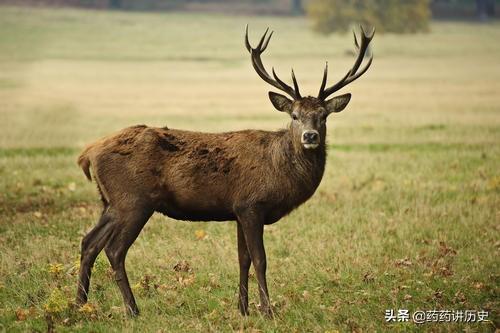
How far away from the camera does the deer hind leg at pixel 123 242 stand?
8.40 metres

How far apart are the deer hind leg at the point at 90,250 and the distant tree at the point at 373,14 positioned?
7035 centimetres

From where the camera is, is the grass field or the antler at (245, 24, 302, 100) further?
the antler at (245, 24, 302, 100)

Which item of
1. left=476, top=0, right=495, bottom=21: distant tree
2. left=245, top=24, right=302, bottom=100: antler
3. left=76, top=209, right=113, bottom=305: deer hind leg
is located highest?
left=476, top=0, right=495, bottom=21: distant tree

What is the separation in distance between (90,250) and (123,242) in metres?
0.33

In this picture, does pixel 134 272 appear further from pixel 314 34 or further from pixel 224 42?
pixel 314 34

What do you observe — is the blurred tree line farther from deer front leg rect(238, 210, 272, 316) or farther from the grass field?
deer front leg rect(238, 210, 272, 316)

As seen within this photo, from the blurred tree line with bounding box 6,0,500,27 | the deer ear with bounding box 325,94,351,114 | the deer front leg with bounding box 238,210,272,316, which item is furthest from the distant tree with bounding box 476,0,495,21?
the deer front leg with bounding box 238,210,272,316

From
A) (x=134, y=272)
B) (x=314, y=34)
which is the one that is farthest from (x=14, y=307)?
(x=314, y=34)

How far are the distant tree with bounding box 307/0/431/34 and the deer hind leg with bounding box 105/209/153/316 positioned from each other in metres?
70.4

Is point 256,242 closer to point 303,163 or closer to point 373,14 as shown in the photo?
point 303,163

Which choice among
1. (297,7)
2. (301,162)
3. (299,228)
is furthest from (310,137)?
(297,7)

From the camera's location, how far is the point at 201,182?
28.2 ft

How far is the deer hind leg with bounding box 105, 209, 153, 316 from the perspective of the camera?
8.40 meters

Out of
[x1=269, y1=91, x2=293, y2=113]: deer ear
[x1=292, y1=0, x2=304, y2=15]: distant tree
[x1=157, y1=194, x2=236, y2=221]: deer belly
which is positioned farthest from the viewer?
[x1=292, y1=0, x2=304, y2=15]: distant tree
